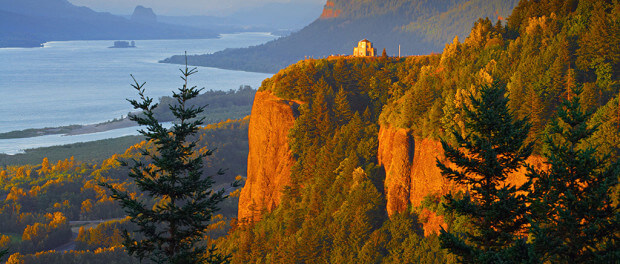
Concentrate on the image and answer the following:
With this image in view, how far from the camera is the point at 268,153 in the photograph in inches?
3164

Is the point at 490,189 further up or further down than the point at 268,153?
further up

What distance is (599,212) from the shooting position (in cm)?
2319

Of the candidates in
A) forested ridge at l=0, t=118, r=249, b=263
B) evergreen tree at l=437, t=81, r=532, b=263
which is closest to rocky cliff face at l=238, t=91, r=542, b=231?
forested ridge at l=0, t=118, r=249, b=263

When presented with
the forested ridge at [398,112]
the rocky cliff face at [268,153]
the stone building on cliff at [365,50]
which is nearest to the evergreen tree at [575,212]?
the forested ridge at [398,112]

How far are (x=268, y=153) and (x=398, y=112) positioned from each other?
20.1 metres

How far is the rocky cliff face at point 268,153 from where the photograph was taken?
78.6 metres

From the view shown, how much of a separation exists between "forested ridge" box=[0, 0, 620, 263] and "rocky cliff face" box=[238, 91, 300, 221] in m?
1.22

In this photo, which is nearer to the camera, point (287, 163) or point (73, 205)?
point (287, 163)

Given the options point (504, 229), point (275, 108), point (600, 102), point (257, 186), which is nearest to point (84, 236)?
point (257, 186)

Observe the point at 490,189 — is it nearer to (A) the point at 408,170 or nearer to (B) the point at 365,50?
(A) the point at 408,170

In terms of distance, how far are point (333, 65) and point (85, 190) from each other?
77.1m

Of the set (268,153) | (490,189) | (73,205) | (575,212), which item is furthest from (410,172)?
(73,205)

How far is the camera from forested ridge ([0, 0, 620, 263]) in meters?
56.2

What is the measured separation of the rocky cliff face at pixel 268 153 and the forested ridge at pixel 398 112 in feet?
4.00
